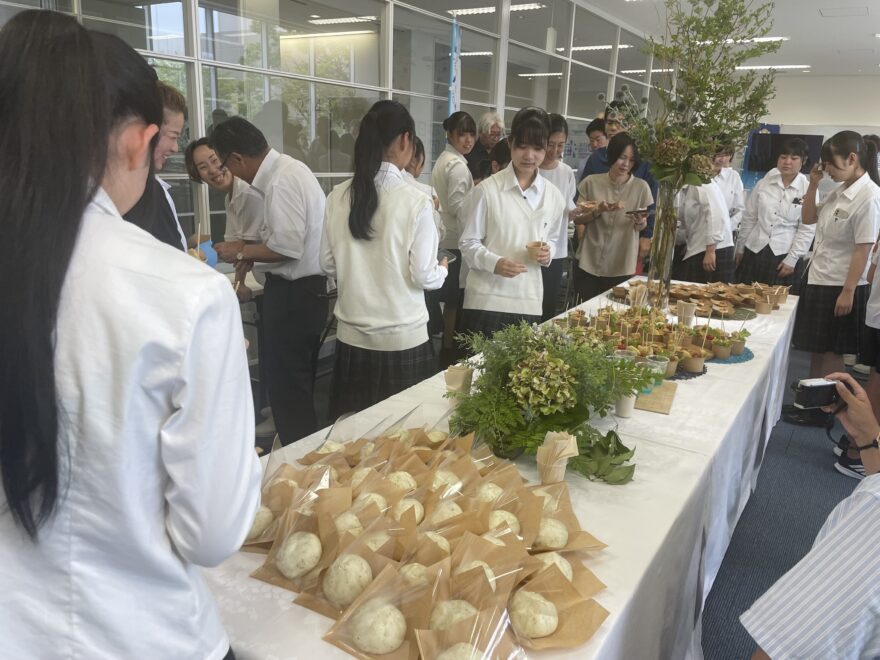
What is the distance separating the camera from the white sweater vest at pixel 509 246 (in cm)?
260

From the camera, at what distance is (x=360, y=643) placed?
32.5 inches

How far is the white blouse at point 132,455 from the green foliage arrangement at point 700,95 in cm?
214

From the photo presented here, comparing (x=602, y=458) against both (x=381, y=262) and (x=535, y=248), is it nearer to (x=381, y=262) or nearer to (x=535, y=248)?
(x=381, y=262)

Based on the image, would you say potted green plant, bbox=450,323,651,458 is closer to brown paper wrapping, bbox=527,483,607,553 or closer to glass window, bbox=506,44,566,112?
brown paper wrapping, bbox=527,483,607,553

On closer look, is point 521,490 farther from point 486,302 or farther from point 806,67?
point 806,67

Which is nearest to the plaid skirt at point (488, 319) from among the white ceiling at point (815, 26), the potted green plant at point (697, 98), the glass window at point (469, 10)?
the potted green plant at point (697, 98)

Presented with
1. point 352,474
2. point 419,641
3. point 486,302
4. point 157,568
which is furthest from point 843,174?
point 157,568

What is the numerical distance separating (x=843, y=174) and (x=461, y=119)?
2.12 m

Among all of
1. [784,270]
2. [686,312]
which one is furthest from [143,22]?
[784,270]

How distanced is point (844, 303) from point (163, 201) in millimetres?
3279

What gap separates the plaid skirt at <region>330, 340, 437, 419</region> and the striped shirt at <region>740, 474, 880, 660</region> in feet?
4.76

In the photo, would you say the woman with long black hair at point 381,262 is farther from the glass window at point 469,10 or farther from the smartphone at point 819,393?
the glass window at point 469,10

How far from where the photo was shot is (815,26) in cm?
792

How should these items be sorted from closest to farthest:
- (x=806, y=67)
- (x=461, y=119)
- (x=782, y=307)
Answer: (x=782, y=307), (x=461, y=119), (x=806, y=67)
